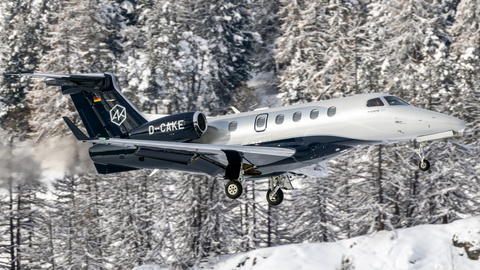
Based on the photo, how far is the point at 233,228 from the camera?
40.7 metres

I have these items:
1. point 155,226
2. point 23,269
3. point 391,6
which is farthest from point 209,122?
point 391,6

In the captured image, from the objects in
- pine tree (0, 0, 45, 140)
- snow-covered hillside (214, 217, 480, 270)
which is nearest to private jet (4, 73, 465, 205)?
snow-covered hillside (214, 217, 480, 270)

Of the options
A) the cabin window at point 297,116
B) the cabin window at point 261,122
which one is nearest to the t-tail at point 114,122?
the cabin window at point 261,122

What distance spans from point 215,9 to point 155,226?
106 ft

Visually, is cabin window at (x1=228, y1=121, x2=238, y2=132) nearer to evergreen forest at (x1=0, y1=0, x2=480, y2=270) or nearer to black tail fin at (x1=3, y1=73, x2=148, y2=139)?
black tail fin at (x1=3, y1=73, x2=148, y2=139)

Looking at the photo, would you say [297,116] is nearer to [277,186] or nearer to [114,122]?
[277,186]

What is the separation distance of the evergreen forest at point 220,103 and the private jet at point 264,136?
6.84 meters

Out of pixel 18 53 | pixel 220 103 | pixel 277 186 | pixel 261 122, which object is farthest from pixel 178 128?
pixel 18 53

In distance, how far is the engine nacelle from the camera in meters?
19.6

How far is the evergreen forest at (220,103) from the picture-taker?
39219 mm

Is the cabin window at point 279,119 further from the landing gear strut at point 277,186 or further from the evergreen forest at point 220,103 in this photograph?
the evergreen forest at point 220,103

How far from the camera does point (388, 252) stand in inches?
1282

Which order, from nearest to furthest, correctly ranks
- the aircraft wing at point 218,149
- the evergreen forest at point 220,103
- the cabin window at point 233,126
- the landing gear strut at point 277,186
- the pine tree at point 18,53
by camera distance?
the aircraft wing at point 218,149 < the cabin window at point 233,126 < the landing gear strut at point 277,186 < the evergreen forest at point 220,103 < the pine tree at point 18,53

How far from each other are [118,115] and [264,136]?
578cm
